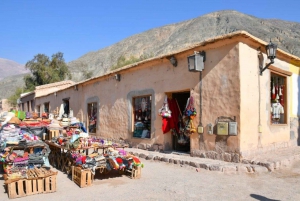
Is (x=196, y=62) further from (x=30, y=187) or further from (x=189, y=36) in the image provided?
(x=189, y=36)

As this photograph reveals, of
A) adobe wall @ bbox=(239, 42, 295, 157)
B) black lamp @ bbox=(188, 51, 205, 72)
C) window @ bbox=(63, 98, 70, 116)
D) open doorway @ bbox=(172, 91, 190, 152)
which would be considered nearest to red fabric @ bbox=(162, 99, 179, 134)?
open doorway @ bbox=(172, 91, 190, 152)

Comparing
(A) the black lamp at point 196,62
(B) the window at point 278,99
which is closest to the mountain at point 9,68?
(A) the black lamp at point 196,62

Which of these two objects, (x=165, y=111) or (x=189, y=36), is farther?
(x=189, y=36)

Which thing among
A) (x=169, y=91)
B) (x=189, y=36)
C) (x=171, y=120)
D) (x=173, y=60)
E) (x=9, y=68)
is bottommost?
(x=171, y=120)

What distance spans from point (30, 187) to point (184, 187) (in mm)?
2824

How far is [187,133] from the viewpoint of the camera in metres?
7.97

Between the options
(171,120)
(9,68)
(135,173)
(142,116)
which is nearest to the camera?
(135,173)

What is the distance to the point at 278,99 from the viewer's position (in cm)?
898

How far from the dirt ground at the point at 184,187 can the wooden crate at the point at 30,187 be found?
0.13 meters

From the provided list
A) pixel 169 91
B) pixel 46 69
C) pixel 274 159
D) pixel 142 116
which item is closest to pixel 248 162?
pixel 274 159

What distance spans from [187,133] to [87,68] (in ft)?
161

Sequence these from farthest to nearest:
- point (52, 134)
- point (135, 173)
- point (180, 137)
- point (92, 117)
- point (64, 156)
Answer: point (92, 117)
point (180, 137)
point (52, 134)
point (64, 156)
point (135, 173)

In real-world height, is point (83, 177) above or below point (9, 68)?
below

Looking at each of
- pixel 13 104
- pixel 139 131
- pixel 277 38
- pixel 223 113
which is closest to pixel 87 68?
pixel 13 104
